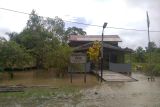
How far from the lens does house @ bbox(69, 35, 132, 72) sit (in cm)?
4044

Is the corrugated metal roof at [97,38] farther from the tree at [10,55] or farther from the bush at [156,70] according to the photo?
the tree at [10,55]

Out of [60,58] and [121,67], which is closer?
[60,58]

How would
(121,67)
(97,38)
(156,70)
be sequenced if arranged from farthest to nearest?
(97,38) < (121,67) < (156,70)

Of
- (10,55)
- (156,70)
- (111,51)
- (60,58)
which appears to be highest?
(111,51)

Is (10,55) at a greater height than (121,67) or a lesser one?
greater

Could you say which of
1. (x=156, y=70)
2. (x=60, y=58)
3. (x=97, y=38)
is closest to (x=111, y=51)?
(x=156, y=70)

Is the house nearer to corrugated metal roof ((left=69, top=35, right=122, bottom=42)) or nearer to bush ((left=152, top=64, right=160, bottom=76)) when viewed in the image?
corrugated metal roof ((left=69, top=35, right=122, bottom=42))

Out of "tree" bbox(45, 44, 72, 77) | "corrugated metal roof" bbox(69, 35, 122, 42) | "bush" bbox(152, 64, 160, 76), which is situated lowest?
"bush" bbox(152, 64, 160, 76)

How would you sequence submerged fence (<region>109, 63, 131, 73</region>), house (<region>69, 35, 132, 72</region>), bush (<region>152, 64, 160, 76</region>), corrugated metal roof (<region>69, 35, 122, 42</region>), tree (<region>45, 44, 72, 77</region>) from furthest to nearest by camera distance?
corrugated metal roof (<region>69, 35, 122, 42</region>) < house (<region>69, 35, 132, 72</region>) < submerged fence (<region>109, 63, 131, 73</region>) < bush (<region>152, 64, 160, 76</region>) < tree (<region>45, 44, 72, 77</region>)

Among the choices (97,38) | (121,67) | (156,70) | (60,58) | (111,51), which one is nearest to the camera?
(60,58)

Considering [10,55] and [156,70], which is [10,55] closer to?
[10,55]

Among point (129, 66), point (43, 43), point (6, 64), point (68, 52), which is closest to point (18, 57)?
point (6, 64)

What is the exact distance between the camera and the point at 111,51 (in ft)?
141

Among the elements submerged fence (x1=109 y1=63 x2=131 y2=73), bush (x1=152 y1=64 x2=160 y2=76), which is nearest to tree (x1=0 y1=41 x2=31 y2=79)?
submerged fence (x1=109 y1=63 x2=131 y2=73)
